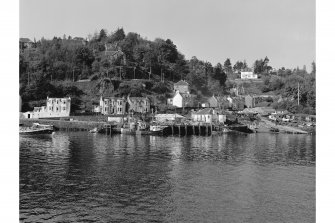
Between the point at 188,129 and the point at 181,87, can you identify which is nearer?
the point at 188,129

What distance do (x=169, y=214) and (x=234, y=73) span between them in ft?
301

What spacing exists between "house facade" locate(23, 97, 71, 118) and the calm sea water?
1002 inches

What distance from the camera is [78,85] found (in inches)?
2403

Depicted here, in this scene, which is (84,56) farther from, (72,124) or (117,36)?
(72,124)

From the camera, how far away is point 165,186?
16406 mm

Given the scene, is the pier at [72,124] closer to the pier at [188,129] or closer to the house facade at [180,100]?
the pier at [188,129]

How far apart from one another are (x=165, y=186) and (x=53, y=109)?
127ft

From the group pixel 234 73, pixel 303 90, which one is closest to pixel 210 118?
pixel 303 90

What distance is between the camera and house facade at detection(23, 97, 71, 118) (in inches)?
2031

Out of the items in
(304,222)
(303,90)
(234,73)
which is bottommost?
(304,222)

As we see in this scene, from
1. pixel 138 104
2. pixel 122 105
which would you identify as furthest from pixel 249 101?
pixel 122 105

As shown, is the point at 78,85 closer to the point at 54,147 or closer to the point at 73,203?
the point at 54,147

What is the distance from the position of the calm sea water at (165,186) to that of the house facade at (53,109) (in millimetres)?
25463

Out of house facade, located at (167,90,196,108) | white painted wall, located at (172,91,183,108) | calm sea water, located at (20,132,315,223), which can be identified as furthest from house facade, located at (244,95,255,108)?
calm sea water, located at (20,132,315,223)
